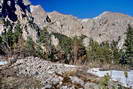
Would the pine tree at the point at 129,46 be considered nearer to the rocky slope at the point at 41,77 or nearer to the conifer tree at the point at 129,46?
the conifer tree at the point at 129,46

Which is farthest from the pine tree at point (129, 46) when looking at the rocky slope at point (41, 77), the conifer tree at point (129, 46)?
the rocky slope at point (41, 77)

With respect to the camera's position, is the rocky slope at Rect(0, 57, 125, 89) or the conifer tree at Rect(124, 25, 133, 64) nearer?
the rocky slope at Rect(0, 57, 125, 89)

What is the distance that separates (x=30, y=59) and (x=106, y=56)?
3489 cm

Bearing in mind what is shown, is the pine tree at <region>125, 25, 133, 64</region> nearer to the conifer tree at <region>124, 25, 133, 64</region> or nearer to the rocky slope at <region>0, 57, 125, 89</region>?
the conifer tree at <region>124, 25, 133, 64</region>

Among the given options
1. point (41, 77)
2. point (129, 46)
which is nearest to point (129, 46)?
point (129, 46)

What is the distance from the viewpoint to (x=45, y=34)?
58.5 meters

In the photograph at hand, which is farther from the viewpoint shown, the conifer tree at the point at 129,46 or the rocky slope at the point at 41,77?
the conifer tree at the point at 129,46

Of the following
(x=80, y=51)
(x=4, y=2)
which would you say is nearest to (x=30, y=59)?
(x=80, y=51)

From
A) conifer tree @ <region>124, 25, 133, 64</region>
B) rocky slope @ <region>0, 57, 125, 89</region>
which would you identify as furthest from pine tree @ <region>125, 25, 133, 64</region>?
rocky slope @ <region>0, 57, 125, 89</region>

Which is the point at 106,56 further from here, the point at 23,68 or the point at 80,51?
the point at 23,68

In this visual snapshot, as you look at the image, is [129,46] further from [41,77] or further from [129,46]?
[41,77]

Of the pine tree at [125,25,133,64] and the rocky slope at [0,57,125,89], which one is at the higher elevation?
the pine tree at [125,25,133,64]

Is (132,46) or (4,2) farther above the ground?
(4,2)

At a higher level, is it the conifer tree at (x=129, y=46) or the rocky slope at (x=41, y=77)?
the conifer tree at (x=129, y=46)
